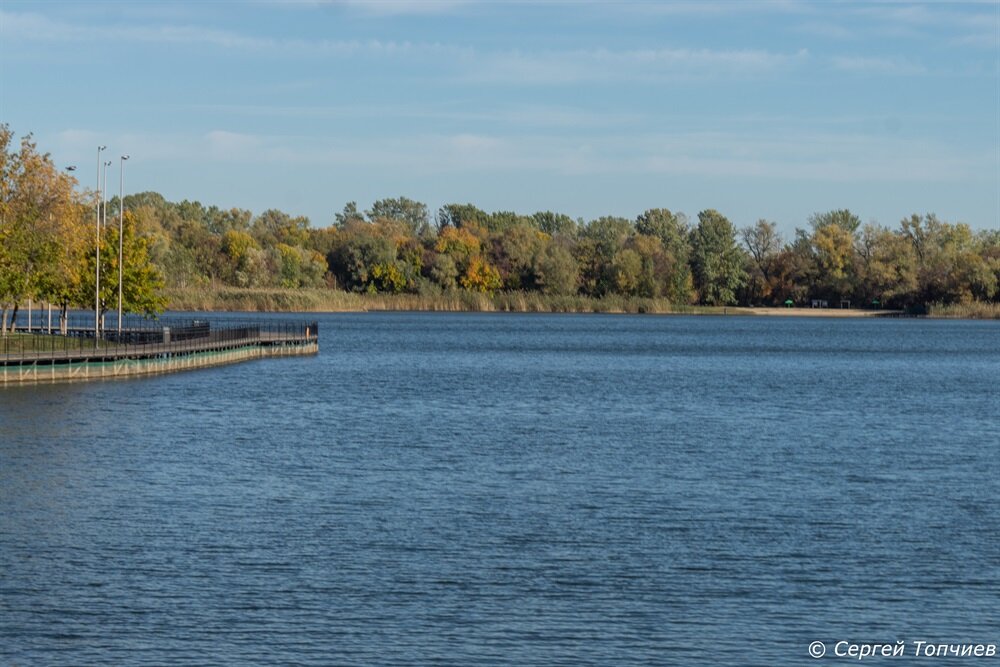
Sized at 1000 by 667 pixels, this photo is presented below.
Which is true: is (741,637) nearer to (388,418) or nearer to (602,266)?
(388,418)

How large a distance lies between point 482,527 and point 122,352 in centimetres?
4182

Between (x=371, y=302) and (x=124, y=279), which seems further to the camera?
(x=371, y=302)

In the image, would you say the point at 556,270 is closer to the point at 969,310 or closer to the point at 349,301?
the point at 349,301

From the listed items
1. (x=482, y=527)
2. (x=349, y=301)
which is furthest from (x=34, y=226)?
(x=349, y=301)

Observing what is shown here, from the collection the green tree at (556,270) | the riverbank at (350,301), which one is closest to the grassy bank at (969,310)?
the riverbank at (350,301)

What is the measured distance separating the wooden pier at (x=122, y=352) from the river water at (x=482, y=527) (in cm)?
174

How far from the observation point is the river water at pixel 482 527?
21.8 meters

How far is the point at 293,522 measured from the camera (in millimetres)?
30094

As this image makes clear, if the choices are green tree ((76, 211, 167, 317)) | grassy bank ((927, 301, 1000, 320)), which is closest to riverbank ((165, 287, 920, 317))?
grassy bank ((927, 301, 1000, 320))

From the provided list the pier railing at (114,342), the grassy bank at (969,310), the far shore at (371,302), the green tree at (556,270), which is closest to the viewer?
the pier railing at (114,342)

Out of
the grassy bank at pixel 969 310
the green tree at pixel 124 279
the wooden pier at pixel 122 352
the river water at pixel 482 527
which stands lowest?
the river water at pixel 482 527

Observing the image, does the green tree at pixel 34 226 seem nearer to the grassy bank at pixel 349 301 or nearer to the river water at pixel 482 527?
the river water at pixel 482 527

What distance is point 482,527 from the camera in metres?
29.7

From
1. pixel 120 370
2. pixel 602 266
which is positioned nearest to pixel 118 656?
pixel 120 370
